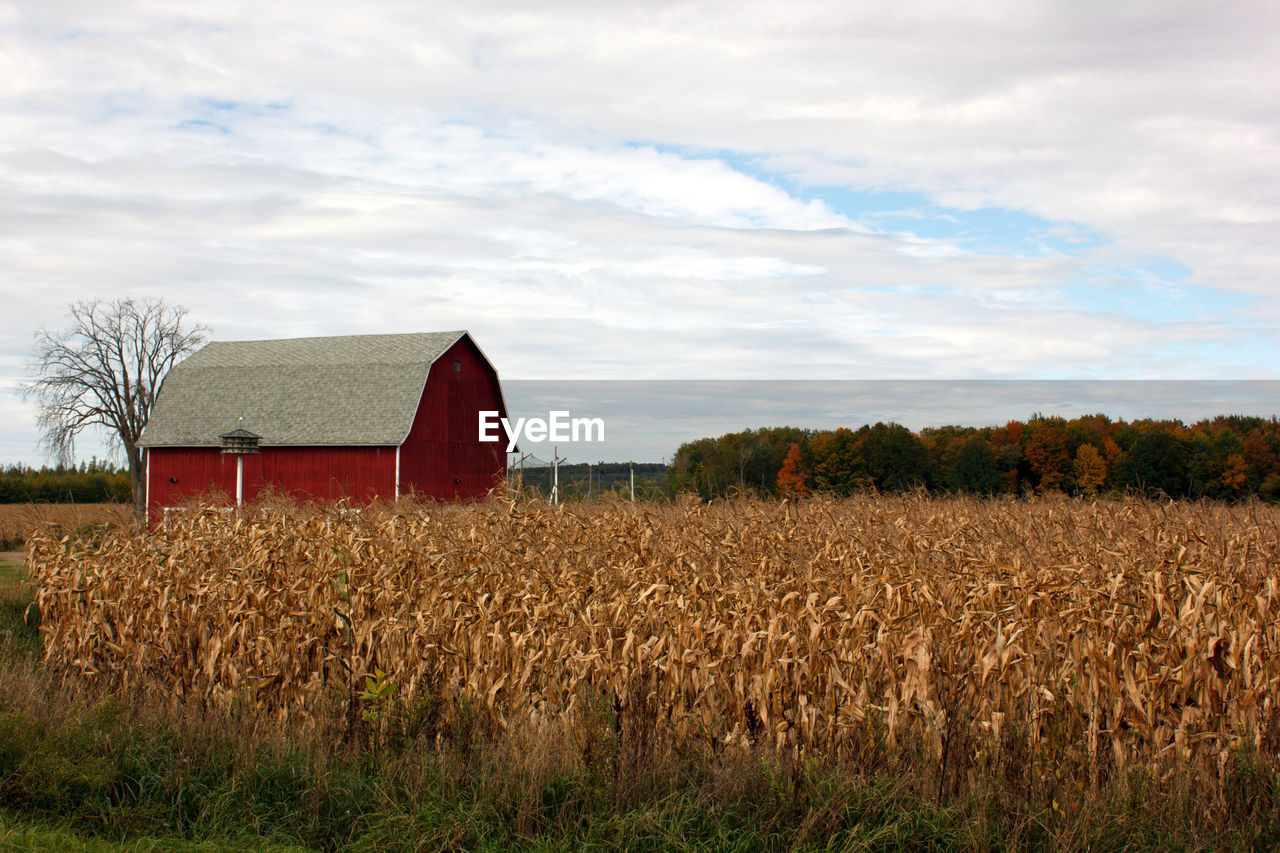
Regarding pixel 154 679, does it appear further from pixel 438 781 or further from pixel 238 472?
pixel 238 472

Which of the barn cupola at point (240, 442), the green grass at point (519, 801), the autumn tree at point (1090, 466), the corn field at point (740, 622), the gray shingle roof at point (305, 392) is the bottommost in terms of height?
the green grass at point (519, 801)

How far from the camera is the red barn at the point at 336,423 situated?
1175 inches

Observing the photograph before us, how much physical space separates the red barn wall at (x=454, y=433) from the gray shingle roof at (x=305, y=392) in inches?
24.7

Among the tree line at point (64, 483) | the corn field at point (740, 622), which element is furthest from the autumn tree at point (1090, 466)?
the tree line at point (64, 483)

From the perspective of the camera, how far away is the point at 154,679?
8.89 m

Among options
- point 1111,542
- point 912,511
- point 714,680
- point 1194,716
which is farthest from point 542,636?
point 912,511

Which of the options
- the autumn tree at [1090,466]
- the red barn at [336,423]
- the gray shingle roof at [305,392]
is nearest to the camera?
the red barn at [336,423]

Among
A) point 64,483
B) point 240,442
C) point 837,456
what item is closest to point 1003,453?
point 837,456

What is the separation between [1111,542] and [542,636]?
6.66 m

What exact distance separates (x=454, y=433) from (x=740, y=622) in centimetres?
2570

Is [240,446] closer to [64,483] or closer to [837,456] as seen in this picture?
[837,456]

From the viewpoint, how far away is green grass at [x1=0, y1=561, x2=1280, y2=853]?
5176mm

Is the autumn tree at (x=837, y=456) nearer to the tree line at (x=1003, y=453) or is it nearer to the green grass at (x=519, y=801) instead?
the tree line at (x=1003, y=453)

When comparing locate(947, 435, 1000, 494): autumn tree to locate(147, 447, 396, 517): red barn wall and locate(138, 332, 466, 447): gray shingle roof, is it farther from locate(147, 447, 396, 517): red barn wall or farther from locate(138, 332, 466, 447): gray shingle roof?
locate(147, 447, 396, 517): red barn wall
